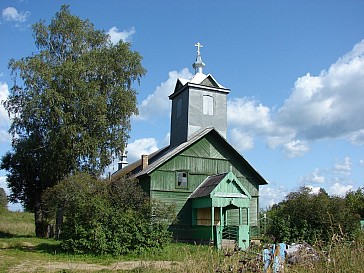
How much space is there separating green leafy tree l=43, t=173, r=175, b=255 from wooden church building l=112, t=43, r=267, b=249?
194 inches

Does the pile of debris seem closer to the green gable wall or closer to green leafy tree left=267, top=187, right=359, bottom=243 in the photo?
green leafy tree left=267, top=187, right=359, bottom=243

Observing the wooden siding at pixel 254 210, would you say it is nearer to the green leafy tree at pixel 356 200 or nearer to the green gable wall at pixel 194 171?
the green gable wall at pixel 194 171

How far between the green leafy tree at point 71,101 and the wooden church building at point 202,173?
3.73 metres

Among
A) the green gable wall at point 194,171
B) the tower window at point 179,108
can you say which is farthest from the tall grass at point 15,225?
the tower window at point 179,108

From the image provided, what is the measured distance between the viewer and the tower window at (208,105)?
29859 millimetres

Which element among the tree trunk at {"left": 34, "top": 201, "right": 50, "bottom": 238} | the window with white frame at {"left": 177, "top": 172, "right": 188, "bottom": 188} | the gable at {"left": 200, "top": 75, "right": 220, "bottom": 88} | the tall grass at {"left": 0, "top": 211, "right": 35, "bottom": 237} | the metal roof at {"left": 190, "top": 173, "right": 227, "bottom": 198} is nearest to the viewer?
the metal roof at {"left": 190, "top": 173, "right": 227, "bottom": 198}

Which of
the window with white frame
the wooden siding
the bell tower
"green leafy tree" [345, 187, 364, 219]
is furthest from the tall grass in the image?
"green leafy tree" [345, 187, 364, 219]

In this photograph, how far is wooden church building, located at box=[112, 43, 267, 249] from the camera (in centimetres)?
2400

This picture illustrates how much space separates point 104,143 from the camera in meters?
26.8

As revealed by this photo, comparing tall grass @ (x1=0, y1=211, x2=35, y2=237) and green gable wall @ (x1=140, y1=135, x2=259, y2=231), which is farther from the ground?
green gable wall @ (x1=140, y1=135, x2=259, y2=231)

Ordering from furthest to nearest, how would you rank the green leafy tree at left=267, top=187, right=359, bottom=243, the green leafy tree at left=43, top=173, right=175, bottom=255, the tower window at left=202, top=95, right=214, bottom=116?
the tower window at left=202, top=95, right=214, bottom=116
the green leafy tree at left=267, top=187, right=359, bottom=243
the green leafy tree at left=43, top=173, right=175, bottom=255

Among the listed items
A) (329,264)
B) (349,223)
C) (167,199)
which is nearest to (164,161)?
(167,199)

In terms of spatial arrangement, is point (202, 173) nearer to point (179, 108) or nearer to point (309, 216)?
point (179, 108)

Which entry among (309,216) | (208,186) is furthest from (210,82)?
(309,216)
